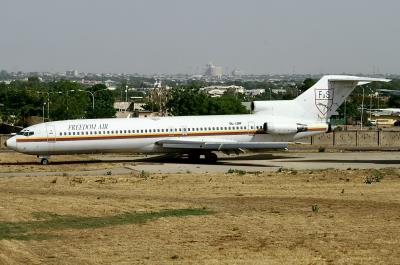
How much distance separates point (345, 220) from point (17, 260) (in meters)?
10.1

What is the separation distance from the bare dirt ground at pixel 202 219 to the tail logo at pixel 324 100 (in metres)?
12.2

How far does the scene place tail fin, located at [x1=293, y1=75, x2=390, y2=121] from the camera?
4616cm

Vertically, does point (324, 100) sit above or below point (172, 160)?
above

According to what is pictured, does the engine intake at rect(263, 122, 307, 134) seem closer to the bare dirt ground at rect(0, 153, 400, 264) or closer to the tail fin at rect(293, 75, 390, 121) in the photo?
the tail fin at rect(293, 75, 390, 121)

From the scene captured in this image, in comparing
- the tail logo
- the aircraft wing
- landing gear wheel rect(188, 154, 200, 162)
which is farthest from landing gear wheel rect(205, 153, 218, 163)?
the tail logo

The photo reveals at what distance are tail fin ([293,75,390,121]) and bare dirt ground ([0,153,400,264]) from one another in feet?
39.7

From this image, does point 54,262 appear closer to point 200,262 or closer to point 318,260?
point 200,262

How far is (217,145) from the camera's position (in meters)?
41.5

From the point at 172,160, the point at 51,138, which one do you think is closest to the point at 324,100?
the point at 172,160


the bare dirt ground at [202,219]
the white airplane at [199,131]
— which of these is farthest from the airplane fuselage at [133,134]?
the bare dirt ground at [202,219]

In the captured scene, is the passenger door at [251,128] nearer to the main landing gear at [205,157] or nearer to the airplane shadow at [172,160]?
the airplane shadow at [172,160]

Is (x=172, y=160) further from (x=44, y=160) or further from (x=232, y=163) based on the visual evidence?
(x=44, y=160)

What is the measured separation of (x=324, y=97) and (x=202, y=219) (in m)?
Answer: 26.1

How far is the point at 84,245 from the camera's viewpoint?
18.1m
